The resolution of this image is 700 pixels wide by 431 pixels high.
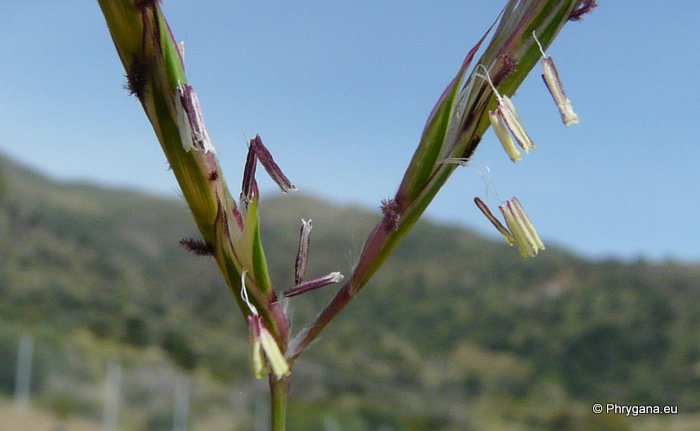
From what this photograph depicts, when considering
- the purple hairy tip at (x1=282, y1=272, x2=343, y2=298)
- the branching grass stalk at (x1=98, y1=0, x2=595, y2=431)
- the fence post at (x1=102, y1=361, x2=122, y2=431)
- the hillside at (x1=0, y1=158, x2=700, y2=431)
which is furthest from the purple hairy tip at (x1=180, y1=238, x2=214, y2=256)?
the hillside at (x1=0, y1=158, x2=700, y2=431)

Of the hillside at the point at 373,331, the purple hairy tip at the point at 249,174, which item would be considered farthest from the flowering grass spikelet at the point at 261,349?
the hillside at the point at 373,331

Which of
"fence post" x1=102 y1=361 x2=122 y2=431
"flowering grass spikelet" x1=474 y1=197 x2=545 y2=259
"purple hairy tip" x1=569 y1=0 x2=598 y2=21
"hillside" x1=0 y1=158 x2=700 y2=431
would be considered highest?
"hillside" x1=0 y1=158 x2=700 y2=431

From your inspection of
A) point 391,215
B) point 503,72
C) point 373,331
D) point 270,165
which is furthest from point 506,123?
point 373,331

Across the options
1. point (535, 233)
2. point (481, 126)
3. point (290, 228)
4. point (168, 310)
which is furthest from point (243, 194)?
point (168, 310)

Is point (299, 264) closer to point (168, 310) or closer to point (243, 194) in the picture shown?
point (243, 194)

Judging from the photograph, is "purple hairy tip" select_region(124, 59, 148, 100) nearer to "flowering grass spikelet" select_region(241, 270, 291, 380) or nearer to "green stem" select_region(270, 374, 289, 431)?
"flowering grass spikelet" select_region(241, 270, 291, 380)

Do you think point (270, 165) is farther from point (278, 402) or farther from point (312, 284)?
point (278, 402)

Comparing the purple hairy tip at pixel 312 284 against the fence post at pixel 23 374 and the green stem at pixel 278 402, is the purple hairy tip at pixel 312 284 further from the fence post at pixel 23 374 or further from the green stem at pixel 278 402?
the fence post at pixel 23 374

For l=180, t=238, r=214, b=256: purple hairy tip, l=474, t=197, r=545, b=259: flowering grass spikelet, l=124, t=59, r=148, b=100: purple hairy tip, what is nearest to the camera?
l=124, t=59, r=148, b=100: purple hairy tip
